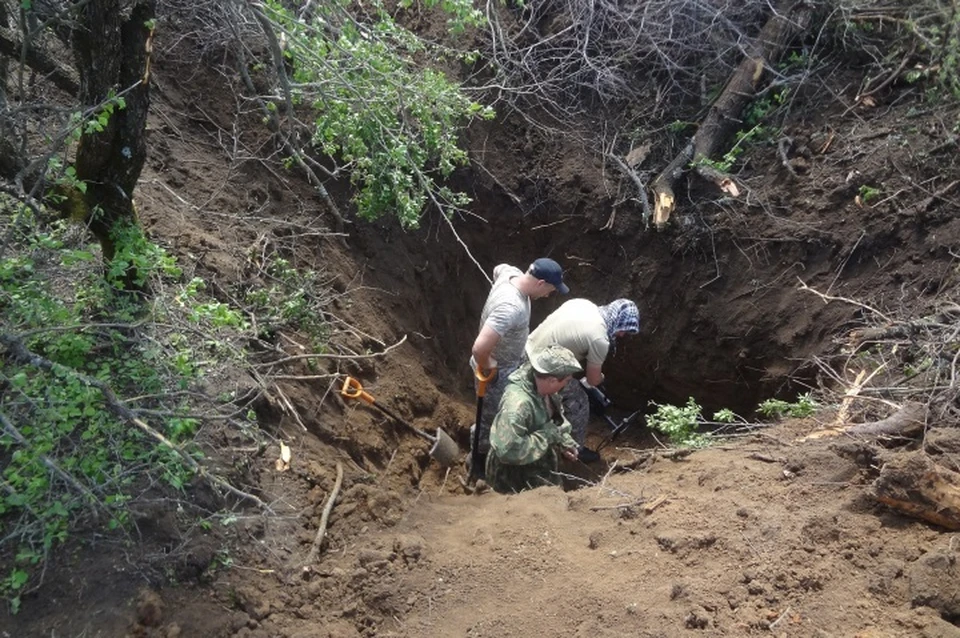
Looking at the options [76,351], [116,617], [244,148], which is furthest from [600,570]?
[244,148]

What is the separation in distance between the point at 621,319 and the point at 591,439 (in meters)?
1.93

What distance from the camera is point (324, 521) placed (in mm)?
3822

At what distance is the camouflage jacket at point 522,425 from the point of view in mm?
4473

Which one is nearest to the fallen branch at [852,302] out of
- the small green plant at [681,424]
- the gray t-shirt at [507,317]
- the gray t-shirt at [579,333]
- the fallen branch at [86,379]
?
the small green plant at [681,424]

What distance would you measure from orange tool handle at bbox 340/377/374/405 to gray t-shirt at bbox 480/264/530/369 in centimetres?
92

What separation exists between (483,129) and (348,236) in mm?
1784

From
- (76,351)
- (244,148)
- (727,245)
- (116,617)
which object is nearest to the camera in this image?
(116,617)

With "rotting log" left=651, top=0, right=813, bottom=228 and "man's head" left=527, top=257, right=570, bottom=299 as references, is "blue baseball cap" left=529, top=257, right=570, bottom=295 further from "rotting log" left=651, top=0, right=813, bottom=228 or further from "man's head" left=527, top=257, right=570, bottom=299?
"rotting log" left=651, top=0, right=813, bottom=228

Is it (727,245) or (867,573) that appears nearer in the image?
(867,573)

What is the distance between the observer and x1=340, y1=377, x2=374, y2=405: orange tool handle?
4.73 metres

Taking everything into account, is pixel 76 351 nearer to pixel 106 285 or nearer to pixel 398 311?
pixel 106 285

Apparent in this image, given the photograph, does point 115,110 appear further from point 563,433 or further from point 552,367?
point 563,433

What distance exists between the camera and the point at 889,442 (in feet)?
12.0

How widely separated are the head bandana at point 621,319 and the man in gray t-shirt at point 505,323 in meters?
0.46
